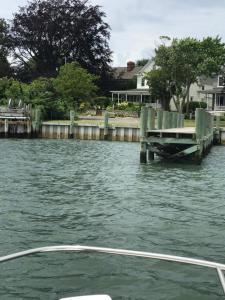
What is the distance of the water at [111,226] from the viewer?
8.78 m

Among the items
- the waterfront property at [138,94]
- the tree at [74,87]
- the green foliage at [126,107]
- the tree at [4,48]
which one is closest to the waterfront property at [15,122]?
the tree at [74,87]

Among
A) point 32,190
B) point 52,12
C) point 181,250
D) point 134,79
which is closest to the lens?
point 181,250

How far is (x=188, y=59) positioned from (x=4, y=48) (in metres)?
36.4

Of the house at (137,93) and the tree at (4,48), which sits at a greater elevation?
the tree at (4,48)

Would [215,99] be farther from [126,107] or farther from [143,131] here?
[143,131]

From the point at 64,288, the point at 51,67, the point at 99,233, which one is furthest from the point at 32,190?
the point at 51,67

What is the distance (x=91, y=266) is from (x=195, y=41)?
63.0 m

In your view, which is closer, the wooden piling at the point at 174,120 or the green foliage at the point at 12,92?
the wooden piling at the point at 174,120

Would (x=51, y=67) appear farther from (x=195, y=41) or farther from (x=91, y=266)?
(x=91, y=266)

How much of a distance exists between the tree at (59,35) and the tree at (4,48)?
1.48 m

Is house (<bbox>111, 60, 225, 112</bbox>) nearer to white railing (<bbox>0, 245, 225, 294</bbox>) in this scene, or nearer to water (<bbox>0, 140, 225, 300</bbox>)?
water (<bbox>0, 140, 225, 300</bbox>)

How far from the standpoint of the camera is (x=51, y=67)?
8869cm

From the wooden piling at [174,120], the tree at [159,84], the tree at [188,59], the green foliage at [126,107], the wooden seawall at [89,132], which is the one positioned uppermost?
the tree at [188,59]

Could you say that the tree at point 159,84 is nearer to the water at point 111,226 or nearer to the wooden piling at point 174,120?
the wooden piling at point 174,120
